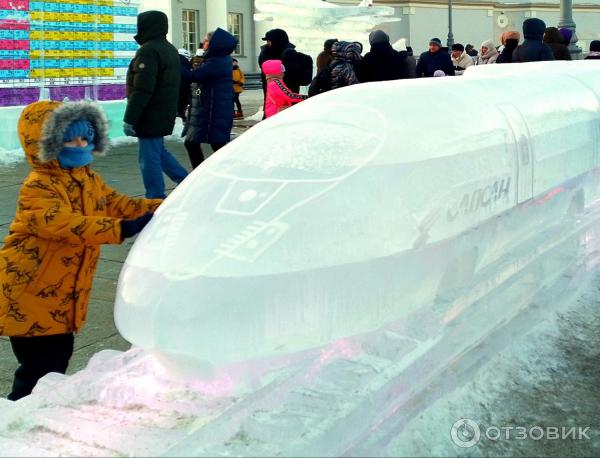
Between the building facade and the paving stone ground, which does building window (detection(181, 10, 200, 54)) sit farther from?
the paving stone ground

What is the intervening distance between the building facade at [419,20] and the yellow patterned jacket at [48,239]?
28.4m

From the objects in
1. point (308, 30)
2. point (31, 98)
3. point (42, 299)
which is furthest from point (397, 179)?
point (308, 30)

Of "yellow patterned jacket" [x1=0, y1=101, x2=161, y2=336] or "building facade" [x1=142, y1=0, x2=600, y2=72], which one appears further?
"building facade" [x1=142, y1=0, x2=600, y2=72]

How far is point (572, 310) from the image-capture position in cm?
461

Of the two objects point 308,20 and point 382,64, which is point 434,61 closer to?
point 382,64

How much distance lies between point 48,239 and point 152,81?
408cm

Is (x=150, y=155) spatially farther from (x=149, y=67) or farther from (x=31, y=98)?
(x=31, y=98)

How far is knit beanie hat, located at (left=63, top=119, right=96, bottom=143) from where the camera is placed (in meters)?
3.36

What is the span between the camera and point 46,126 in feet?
10.8

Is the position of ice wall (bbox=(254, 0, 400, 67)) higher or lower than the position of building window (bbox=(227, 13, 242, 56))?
lower

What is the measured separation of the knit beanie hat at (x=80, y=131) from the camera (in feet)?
11.0

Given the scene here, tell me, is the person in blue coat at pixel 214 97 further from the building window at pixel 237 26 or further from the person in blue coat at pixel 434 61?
the building window at pixel 237 26

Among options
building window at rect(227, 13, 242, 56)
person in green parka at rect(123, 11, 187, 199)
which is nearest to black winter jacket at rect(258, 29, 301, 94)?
person in green parka at rect(123, 11, 187, 199)

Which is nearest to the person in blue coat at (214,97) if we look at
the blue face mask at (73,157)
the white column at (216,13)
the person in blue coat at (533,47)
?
the person in blue coat at (533,47)
